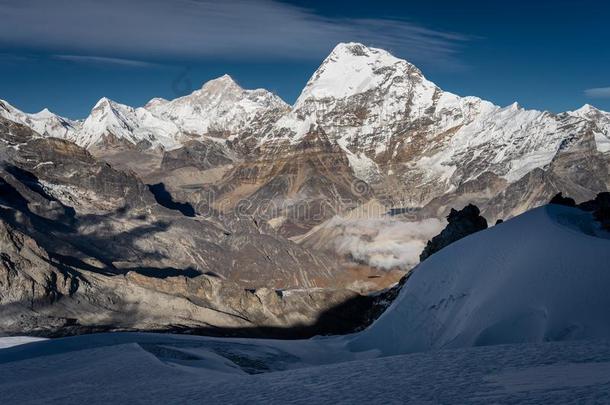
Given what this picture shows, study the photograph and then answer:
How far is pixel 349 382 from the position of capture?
910 inches

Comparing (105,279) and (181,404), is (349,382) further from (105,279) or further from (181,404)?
(105,279)

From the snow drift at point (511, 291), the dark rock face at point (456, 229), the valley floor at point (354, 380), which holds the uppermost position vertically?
the dark rock face at point (456, 229)

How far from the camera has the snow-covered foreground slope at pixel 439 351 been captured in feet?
70.1

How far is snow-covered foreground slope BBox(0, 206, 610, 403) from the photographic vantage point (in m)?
21.4

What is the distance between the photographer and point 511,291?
144 feet

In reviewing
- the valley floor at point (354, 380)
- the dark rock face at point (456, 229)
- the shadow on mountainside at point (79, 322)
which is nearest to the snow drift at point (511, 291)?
the valley floor at point (354, 380)

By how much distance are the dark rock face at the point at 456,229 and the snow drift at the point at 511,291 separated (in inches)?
2105

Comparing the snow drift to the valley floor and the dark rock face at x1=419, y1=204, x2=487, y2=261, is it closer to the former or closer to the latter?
the valley floor

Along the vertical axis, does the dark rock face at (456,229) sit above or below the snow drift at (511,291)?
above

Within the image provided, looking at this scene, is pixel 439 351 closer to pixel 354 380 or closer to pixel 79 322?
pixel 354 380

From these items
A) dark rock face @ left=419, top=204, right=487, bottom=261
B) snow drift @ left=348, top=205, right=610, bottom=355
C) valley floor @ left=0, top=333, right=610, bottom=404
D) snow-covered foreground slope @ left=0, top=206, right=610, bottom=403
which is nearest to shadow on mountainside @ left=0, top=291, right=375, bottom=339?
dark rock face @ left=419, top=204, right=487, bottom=261

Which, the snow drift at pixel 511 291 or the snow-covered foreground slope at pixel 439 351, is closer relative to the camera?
the snow-covered foreground slope at pixel 439 351

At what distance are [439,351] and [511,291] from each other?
16.4 meters

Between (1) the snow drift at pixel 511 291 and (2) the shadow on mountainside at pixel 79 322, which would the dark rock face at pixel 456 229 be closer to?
(2) the shadow on mountainside at pixel 79 322
